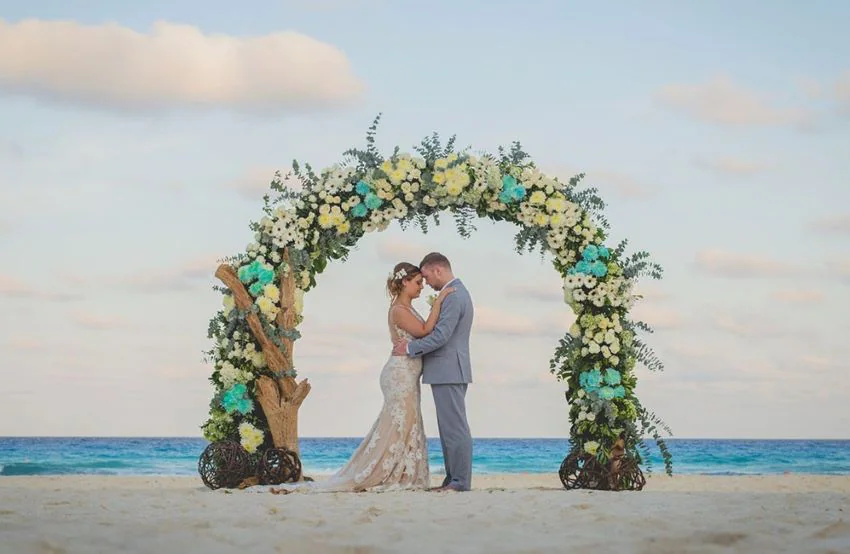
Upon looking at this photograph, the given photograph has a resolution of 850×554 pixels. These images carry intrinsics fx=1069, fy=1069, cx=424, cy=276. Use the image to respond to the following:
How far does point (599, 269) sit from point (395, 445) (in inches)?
106

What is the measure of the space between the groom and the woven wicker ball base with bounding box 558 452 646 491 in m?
1.17

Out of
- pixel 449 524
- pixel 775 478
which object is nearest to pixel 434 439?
pixel 775 478

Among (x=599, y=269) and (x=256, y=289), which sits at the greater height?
(x=599, y=269)

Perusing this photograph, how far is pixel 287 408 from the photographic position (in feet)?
34.3

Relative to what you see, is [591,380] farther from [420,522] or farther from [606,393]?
[420,522]

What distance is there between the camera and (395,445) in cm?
981

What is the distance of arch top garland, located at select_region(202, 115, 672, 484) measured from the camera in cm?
1043

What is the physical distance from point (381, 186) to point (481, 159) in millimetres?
1067

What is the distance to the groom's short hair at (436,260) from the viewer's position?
1004cm

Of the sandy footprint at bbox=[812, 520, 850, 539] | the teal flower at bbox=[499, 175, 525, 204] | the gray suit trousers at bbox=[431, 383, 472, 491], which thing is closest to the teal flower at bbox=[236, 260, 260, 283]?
the gray suit trousers at bbox=[431, 383, 472, 491]

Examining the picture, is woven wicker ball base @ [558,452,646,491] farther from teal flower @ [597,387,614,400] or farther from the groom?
the groom

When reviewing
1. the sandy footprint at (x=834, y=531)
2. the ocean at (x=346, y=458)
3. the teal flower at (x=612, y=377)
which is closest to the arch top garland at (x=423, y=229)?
the teal flower at (x=612, y=377)

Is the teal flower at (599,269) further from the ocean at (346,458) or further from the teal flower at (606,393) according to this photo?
the ocean at (346,458)

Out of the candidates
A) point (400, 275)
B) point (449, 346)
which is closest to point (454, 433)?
point (449, 346)
